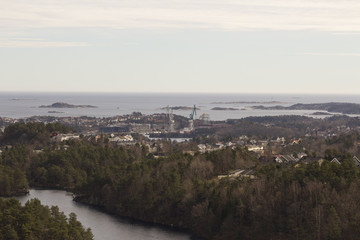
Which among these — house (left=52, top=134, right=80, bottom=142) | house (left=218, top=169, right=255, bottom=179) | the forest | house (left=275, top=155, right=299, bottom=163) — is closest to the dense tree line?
the forest

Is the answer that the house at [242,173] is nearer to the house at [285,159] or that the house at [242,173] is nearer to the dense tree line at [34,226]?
the house at [285,159]

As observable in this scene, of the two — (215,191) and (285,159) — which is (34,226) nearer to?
(215,191)

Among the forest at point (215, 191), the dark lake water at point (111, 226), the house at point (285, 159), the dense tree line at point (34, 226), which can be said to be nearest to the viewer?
the dense tree line at point (34, 226)

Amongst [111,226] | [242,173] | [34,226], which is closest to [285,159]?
[242,173]

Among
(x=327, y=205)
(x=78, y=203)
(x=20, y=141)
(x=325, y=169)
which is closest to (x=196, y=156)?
(x=78, y=203)

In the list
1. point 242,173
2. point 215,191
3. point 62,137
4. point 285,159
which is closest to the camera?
point 215,191

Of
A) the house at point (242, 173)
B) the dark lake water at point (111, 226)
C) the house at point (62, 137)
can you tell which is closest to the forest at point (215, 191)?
the house at point (242, 173)
